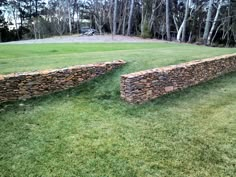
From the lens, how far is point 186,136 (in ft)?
15.4

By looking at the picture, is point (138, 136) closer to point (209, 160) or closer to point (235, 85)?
point (209, 160)

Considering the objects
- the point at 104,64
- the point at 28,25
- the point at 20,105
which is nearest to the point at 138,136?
the point at 20,105

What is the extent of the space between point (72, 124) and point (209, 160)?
258 cm

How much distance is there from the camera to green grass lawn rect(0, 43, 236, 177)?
3783 mm

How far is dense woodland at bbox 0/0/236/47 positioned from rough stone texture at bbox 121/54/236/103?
1927cm

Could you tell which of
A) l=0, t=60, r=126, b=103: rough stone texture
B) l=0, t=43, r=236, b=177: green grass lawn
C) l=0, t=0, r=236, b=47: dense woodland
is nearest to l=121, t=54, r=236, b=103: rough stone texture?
l=0, t=43, r=236, b=177: green grass lawn

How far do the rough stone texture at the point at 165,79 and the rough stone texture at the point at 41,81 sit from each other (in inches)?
63.4

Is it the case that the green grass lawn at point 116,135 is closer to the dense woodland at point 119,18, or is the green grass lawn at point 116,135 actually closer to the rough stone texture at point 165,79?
the rough stone texture at point 165,79

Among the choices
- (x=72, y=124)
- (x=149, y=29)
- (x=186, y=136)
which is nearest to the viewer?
(x=186, y=136)

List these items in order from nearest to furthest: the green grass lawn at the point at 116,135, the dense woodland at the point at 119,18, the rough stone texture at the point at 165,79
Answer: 1. the green grass lawn at the point at 116,135
2. the rough stone texture at the point at 165,79
3. the dense woodland at the point at 119,18

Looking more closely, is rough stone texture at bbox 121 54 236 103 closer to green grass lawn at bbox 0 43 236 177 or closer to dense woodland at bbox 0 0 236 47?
green grass lawn at bbox 0 43 236 177

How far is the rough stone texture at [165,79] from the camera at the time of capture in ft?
20.5

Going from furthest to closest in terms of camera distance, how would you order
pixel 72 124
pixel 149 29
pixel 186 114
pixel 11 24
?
pixel 11 24
pixel 149 29
pixel 186 114
pixel 72 124

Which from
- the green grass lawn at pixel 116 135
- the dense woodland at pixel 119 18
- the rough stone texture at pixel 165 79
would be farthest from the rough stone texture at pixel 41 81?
the dense woodland at pixel 119 18
